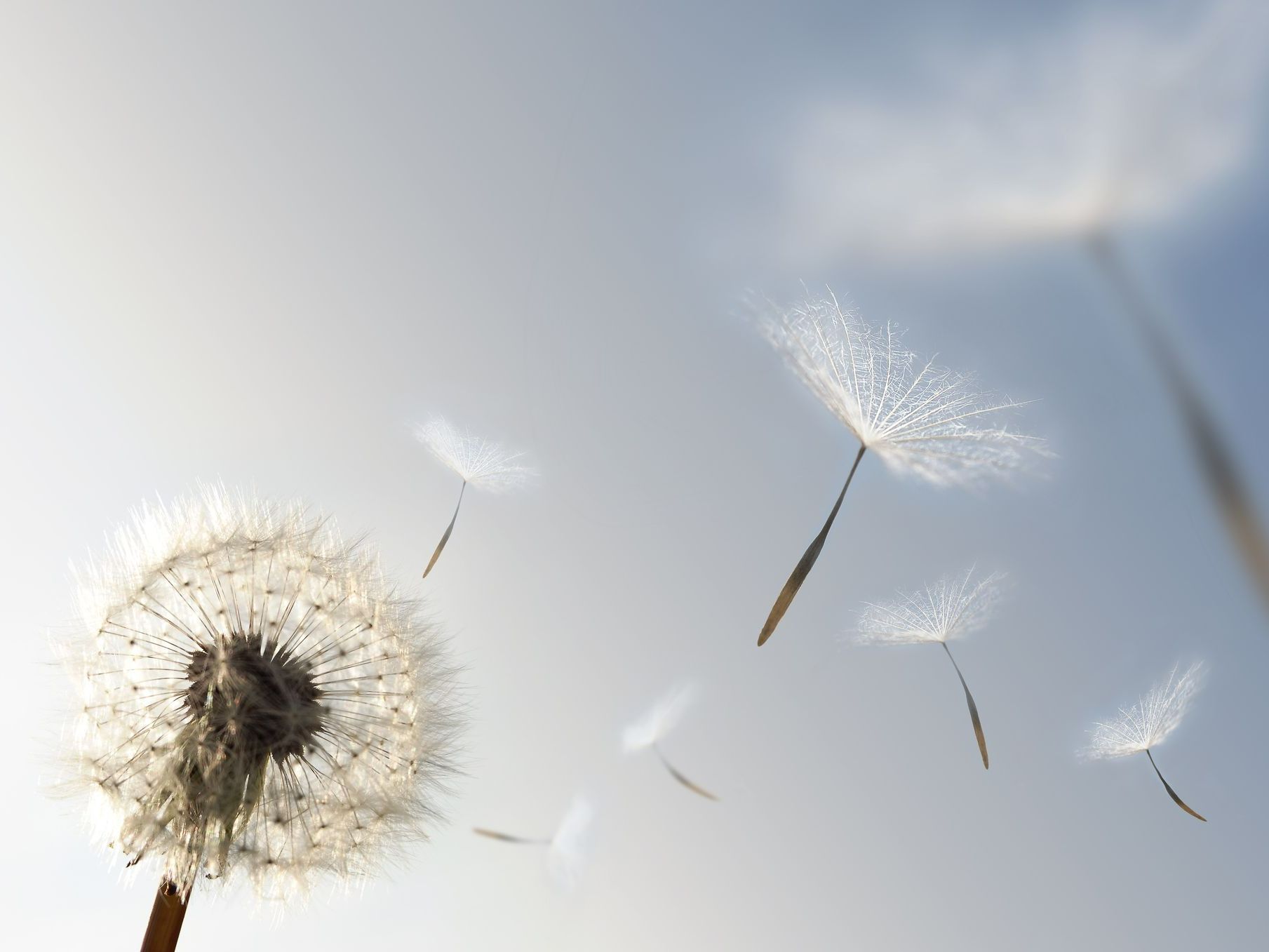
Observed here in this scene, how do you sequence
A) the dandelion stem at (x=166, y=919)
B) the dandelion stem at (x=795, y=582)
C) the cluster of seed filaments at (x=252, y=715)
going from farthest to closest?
the cluster of seed filaments at (x=252, y=715) → the dandelion stem at (x=166, y=919) → the dandelion stem at (x=795, y=582)

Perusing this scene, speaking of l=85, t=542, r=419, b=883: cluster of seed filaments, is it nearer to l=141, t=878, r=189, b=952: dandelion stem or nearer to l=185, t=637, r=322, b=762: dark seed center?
l=185, t=637, r=322, b=762: dark seed center

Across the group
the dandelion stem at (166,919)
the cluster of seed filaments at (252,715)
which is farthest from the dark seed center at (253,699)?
the dandelion stem at (166,919)

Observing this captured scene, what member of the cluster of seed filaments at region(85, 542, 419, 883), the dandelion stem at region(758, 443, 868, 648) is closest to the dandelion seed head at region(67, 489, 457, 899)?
the cluster of seed filaments at region(85, 542, 419, 883)

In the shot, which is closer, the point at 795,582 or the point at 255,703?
the point at 795,582

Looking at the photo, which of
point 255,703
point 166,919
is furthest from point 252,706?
point 166,919

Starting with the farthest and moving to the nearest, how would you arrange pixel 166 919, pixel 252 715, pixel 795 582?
1. pixel 252 715
2. pixel 166 919
3. pixel 795 582

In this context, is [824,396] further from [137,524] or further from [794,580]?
[137,524]

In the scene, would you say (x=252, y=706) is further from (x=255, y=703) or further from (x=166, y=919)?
(x=166, y=919)

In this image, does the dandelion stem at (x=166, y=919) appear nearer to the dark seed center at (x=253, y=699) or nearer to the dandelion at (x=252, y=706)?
the dandelion at (x=252, y=706)
